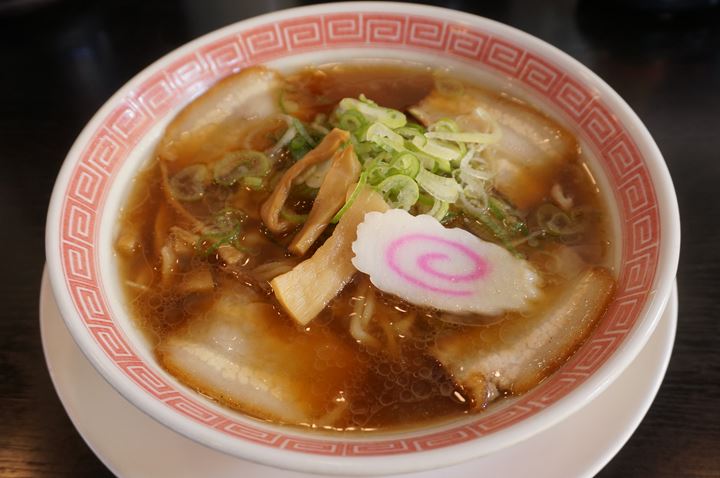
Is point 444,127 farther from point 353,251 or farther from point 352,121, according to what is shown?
point 353,251

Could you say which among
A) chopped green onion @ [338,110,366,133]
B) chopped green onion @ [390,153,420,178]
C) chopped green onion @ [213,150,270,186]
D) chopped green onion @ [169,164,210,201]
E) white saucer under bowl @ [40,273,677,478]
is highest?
chopped green onion @ [338,110,366,133]

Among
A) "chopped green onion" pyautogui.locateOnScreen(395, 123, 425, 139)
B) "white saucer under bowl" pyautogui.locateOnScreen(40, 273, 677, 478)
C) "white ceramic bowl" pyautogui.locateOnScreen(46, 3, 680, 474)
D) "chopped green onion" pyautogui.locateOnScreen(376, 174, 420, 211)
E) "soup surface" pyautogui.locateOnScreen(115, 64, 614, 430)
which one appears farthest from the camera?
"chopped green onion" pyautogui.locateOnScreen(395, 123, 425, 139)

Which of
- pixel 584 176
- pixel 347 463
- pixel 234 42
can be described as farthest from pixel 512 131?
pixel 347 463

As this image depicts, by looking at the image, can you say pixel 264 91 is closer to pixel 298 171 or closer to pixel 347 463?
pixel 298 171

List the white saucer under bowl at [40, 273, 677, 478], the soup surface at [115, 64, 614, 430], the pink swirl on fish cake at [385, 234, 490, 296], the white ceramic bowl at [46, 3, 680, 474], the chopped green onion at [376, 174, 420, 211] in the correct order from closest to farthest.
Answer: the white ceramic bowl at [46, 3, 680, 474]
the white saucer under bowl at [40, 273, 677, 478]
the soup surface at [115, 64, 614, 430]
the pink swirl on fish cake at [385, 234, 490, 296]
the chopped green onion at [376, 174, 420, 211]

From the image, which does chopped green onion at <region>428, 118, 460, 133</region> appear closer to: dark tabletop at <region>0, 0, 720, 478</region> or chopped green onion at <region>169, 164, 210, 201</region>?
chopped green onion at <region>169, 164, 210, 201</region>

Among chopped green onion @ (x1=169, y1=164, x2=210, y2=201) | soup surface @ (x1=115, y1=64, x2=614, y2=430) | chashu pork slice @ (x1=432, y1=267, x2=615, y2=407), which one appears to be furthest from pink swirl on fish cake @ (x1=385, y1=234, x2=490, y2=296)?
chopped green onion @ (x1=169, y1=164, x2=210, y2=201)

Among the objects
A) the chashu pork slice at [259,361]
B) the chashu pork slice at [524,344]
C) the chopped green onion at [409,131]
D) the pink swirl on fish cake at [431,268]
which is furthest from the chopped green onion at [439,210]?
the chashu pork slice at [259,361]

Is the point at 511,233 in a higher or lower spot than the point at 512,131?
lower
